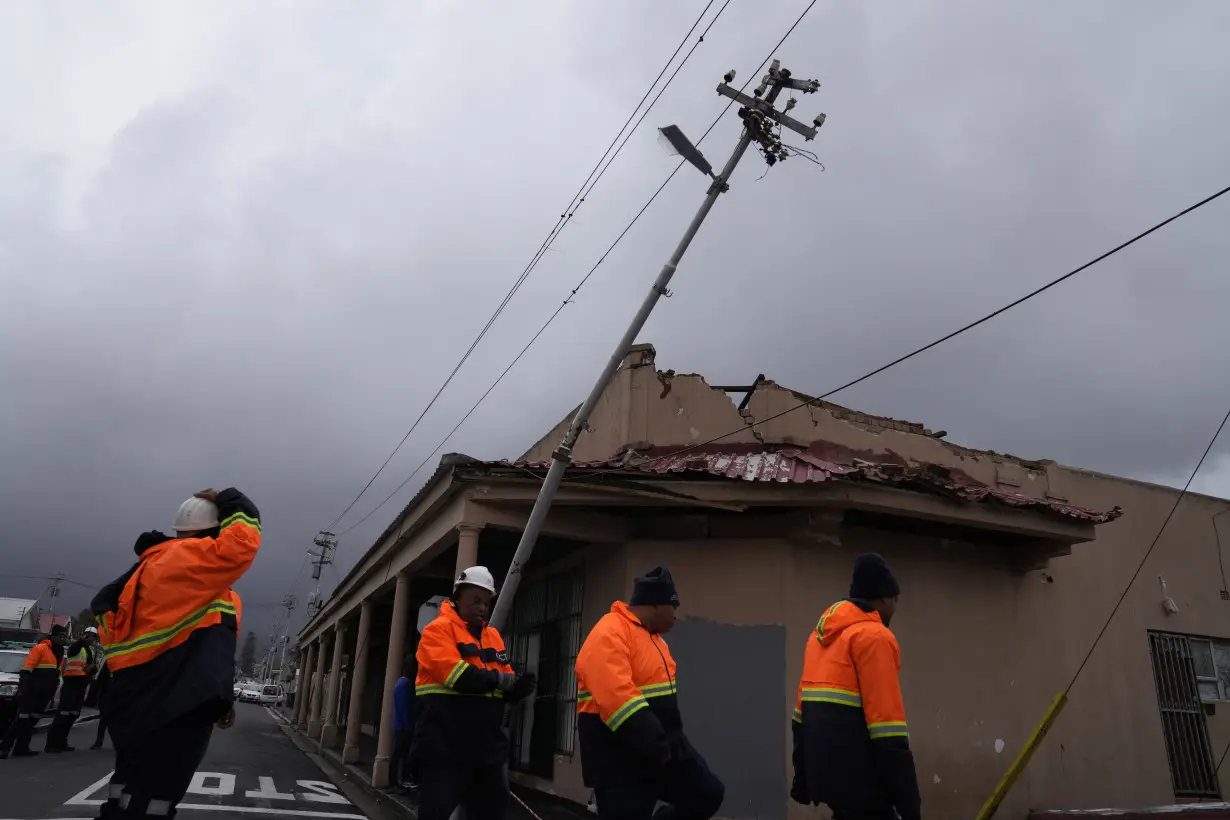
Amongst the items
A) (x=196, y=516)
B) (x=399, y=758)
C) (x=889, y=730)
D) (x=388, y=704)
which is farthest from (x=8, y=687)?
(x=889, y=730)

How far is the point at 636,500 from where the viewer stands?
7.95 metres

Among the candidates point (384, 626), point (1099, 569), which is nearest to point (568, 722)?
point (1099, 569)

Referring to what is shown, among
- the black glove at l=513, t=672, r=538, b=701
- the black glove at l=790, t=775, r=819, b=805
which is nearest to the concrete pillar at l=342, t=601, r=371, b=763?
the black glove at l=513, t=672, r=538, b=701

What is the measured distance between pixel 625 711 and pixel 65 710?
11.2 metres

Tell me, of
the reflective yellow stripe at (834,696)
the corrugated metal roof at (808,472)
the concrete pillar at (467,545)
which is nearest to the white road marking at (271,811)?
the concrete pillar at (467,545)

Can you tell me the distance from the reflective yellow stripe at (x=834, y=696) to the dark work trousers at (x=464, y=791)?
1.69m

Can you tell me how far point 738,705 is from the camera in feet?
25.4

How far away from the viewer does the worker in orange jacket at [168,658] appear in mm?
3139

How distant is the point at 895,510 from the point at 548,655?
500cm

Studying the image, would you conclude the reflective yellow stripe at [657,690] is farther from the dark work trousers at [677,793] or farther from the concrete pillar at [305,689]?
the concrete pillar at [305,689]

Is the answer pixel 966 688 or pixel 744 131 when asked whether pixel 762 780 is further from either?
pixel 744 131

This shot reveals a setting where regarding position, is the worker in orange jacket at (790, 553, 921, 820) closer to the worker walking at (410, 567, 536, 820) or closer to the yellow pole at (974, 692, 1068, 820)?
the worker walking at (410, 567, 536, 820)

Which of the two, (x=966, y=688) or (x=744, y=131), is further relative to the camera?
(x=966, y=688)

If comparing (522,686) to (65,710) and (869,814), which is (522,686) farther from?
(65,710)
